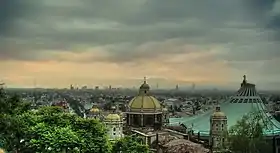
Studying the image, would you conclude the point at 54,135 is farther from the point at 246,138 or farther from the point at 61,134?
the point at 246,138

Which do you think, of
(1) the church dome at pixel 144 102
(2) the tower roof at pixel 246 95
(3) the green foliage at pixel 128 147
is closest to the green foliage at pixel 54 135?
(3) the green foliage at pixel 128 147

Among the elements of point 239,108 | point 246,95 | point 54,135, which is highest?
point 246,95

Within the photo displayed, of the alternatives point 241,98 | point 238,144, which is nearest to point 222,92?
point 241,98

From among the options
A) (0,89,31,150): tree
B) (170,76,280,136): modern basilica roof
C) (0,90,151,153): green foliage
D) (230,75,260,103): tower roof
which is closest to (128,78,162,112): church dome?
(170,76,280,136): modern basilica roof

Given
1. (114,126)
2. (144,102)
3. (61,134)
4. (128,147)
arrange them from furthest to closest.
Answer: (144,102) → (114,126) → (128,147) → (61,134)

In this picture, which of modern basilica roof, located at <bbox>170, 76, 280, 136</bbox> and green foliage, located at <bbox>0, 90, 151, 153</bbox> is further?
modern basilica roof, located at <bbox>170, 76, 280, 136</bbox>

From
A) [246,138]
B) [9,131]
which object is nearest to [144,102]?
[246,138]

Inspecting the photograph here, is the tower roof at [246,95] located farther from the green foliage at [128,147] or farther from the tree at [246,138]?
the green foliage at [128,147]

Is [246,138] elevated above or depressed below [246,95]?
below

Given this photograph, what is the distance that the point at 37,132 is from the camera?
7395 millimetres

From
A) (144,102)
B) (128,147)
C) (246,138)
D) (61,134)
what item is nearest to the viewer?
(61,134)

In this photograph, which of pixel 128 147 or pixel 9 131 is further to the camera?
pixel 128 147

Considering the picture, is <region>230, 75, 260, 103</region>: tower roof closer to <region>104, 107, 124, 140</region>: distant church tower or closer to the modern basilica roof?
the modern basilica roof

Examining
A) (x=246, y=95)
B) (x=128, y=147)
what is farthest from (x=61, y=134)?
(x=246, y=95)
